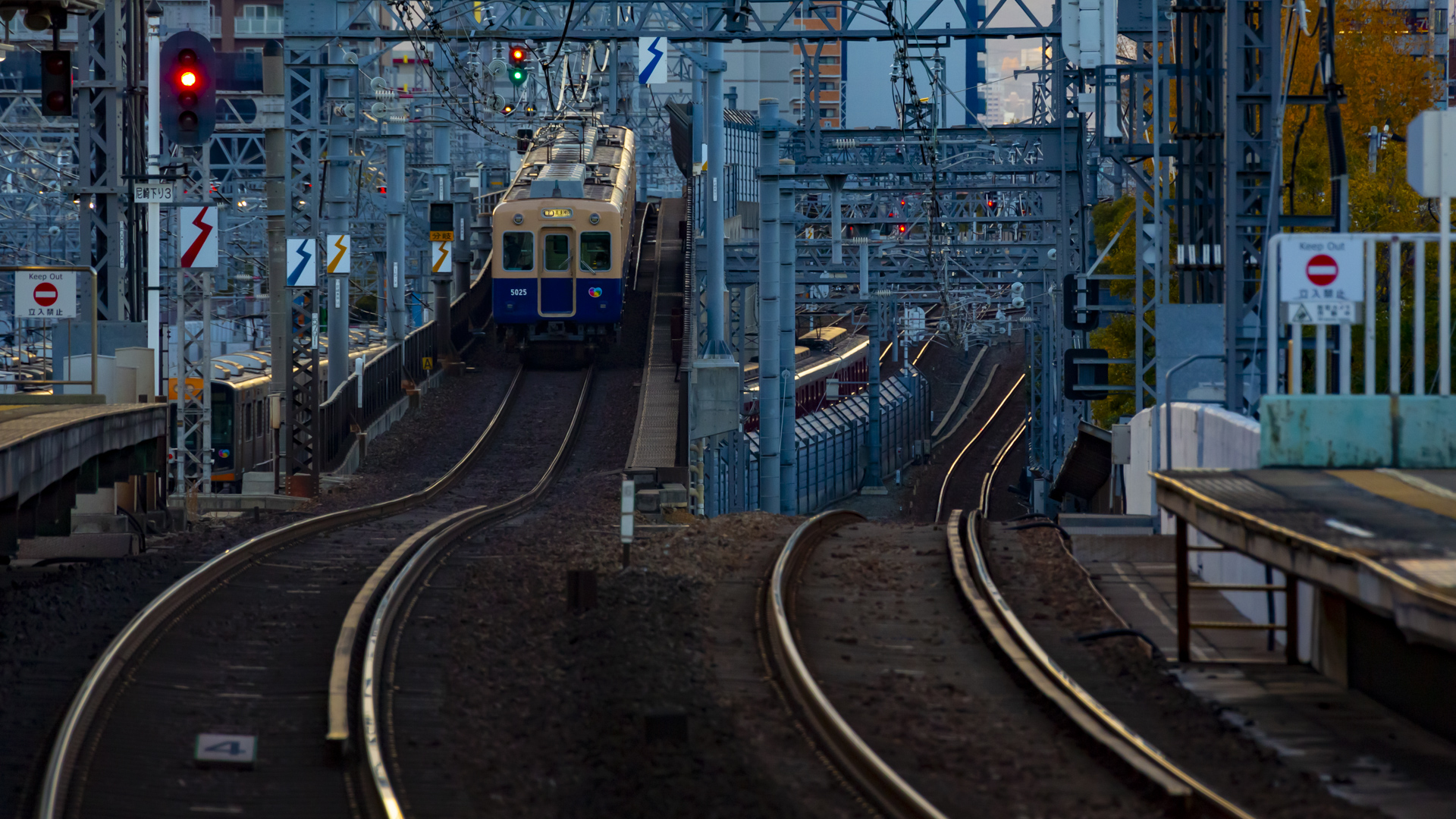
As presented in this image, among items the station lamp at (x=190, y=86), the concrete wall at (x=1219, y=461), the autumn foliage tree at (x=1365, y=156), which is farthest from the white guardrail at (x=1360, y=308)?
the autumn foliage tree at (x=1365, y=156)

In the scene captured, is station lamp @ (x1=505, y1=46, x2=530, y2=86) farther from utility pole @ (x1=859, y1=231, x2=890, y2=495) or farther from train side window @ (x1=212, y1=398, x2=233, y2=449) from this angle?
utility pole @ (x1=859, y1=231, x2=890, y2=495)

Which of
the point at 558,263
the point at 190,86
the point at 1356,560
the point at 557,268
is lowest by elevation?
the point at 1356,560

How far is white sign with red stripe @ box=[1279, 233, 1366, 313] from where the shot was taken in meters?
9.93

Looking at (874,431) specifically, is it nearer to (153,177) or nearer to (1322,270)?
(153,177)

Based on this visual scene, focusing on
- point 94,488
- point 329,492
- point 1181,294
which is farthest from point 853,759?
point 329,492

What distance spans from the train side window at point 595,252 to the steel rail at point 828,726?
17.4 m

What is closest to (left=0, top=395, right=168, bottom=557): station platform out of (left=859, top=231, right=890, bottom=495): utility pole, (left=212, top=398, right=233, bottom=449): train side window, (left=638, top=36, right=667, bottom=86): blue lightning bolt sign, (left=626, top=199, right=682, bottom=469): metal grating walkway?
(left=626, top=199, right=682, bottom=469): metal grating walkway

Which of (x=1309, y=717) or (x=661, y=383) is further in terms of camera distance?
(x=661, y=383)

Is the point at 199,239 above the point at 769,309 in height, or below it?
above

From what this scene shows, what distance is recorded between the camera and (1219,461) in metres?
12.4

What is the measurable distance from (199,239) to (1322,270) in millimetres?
14639

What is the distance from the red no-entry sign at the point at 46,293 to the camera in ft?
54.1

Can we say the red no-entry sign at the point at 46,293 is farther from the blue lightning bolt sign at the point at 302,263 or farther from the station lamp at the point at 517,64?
the station lamp at the point at 517,64

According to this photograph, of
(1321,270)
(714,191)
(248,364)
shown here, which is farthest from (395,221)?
(1321,270)
